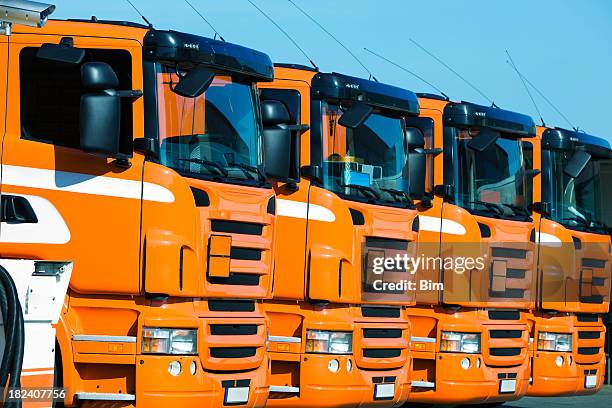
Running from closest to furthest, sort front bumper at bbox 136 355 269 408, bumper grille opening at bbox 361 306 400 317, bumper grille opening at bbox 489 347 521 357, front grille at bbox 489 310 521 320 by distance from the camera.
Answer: front bumper at bbox 136 355 269 408, bumper grille opening at bbox 361 306 400 317, bumper grille opening at bbox 489 347 521 357, front grille at bbox 489 310 521 320

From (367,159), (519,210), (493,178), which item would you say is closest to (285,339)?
(367,159)

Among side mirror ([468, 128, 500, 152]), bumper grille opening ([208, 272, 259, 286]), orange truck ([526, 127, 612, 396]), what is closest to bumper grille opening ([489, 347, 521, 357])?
orange truck ([526, 127, 612, 396])

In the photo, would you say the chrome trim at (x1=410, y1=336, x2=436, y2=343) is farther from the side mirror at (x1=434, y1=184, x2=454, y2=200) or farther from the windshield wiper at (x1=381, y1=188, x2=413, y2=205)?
the windshield wiper at (x1=381, y1=188, x2=413, y2=205)

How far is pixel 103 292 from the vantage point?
10461 mm

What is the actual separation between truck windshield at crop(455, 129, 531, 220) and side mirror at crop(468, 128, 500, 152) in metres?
0.17

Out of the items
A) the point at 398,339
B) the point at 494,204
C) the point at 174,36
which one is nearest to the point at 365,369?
the point at 398,339

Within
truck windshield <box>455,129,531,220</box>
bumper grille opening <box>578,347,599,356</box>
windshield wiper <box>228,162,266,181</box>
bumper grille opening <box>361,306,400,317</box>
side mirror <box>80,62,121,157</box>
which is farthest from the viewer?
bumper grille opening <box>578,347,599,356</box>

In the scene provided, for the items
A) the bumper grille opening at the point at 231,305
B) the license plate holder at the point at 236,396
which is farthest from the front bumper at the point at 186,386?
the bumper grille opening at the point at 231,305

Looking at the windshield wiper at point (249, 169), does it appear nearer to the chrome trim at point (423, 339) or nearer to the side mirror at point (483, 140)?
the side mirror at point (483, 140)

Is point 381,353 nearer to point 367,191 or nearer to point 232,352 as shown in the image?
point 367,191

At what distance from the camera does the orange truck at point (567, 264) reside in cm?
1678

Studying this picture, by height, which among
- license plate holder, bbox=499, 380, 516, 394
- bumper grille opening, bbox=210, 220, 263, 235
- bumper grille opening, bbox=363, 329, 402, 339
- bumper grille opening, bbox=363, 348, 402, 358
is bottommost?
license plate holder, bbox=499, 380, 516, 394

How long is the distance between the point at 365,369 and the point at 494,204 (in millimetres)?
3125

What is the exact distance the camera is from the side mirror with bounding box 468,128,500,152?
15.0m
